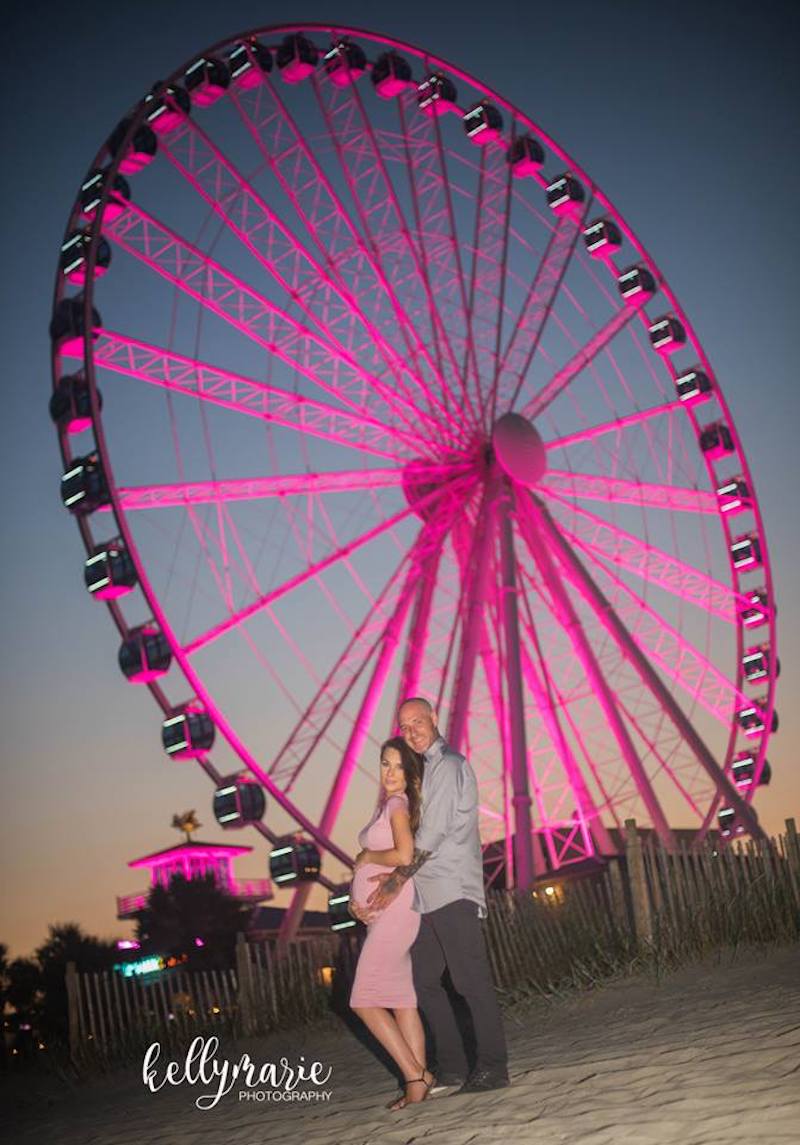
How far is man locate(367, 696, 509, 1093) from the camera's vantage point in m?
5.86

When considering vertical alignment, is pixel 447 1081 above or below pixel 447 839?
below

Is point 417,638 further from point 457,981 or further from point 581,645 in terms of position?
point 457,981

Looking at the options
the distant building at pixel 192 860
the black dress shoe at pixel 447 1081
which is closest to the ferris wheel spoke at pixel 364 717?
the black dress shoe at pixel 447 1081

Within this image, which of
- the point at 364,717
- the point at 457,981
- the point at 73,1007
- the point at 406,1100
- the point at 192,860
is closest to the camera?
the point at 457,981

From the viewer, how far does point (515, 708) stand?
2162 cm

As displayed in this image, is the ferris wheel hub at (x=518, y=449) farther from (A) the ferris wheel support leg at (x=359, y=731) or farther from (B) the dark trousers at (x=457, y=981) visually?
(B) the dark trousers at (x=457, y=981)

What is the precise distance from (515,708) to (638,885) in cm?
902

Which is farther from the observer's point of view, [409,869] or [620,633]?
[620,633]

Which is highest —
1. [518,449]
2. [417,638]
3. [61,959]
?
[518,449]

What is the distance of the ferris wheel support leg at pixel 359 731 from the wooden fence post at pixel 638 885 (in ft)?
28.3

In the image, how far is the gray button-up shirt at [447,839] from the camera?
5930mm

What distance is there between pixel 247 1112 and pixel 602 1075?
254 cm

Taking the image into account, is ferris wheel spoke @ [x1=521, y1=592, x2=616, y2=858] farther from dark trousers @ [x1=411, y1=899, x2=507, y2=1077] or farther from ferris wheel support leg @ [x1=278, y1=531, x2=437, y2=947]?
dark trousers @ [x1=411, y1=899, x2=507, y2=1077]

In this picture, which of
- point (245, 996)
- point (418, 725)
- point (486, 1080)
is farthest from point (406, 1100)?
point (245, 996)
